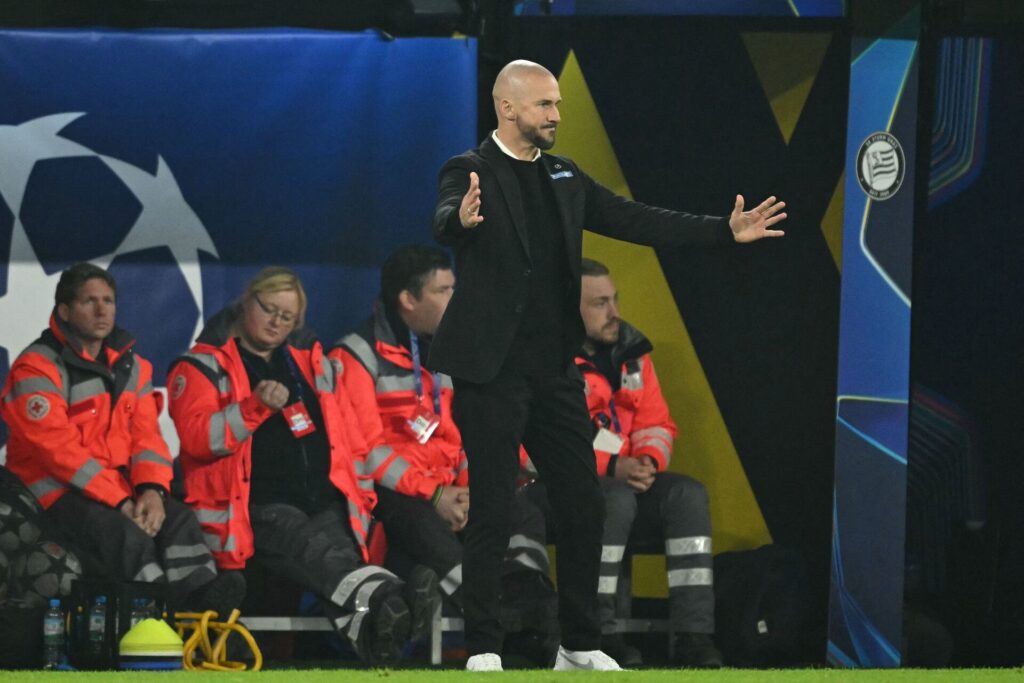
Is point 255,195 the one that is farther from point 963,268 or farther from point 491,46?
point 963,268

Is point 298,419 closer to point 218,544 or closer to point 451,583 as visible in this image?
point 218,544

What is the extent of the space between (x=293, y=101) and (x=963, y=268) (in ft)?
8.58

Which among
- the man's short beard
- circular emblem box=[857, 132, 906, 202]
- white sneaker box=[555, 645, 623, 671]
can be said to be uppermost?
circular emblem box=[857, 132, 906, 202]

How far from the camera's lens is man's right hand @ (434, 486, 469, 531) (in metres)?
6.16

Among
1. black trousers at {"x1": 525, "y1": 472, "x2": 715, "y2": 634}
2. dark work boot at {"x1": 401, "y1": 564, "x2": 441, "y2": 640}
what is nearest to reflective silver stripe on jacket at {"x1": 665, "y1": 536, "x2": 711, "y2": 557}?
black trousers at {"x1": 525, "y1": 472, "x2": 715, "y2": 634}

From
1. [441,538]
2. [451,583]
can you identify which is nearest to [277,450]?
[441,538]

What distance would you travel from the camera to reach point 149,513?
5984 millimetres

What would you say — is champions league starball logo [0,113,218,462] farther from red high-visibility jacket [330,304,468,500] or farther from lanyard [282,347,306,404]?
red high-visibility jacket [330,304,468,500]

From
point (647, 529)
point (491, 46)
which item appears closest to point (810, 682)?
point (647, 529)

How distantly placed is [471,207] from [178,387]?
7.91 ft

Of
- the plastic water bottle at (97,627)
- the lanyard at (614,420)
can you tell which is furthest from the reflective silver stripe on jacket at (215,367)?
the lanyard at (614,420)

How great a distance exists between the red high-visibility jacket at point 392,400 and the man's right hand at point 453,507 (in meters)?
0.07

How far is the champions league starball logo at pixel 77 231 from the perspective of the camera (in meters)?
6.51

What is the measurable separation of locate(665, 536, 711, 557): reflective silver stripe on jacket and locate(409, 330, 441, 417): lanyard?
99 cm
